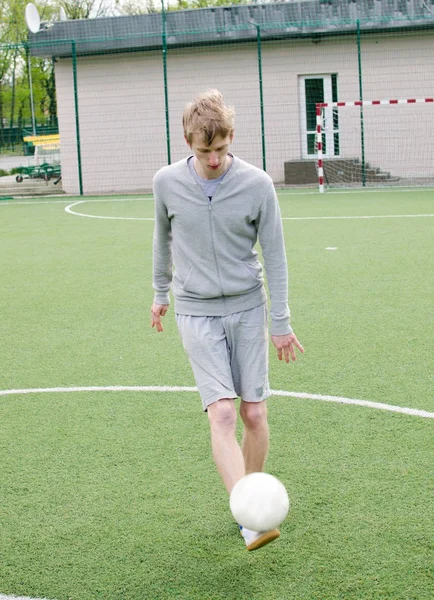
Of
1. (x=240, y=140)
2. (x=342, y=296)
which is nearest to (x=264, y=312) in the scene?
(x=342, y=296)

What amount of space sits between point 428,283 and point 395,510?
5.64 metres

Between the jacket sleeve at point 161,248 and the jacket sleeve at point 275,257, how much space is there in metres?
0.44

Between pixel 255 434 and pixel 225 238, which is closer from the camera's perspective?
pixel 225 238

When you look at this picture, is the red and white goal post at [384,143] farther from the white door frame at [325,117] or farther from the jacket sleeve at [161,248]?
the jacket sleeve at [161,248]

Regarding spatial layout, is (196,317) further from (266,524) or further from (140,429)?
(140,429)

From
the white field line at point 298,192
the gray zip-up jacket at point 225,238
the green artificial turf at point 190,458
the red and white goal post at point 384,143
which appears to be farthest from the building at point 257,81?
the gray zip-up jacket at point 225,238

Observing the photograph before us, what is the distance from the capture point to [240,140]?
81.6 ft

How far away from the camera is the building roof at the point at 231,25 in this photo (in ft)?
77.2

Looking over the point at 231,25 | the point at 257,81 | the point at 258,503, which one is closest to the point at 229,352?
the point at 258,503

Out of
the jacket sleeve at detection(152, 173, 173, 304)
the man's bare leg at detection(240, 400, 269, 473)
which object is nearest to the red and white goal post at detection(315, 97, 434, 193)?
the jacket sleeve at detection(152, 173, 173, 304)

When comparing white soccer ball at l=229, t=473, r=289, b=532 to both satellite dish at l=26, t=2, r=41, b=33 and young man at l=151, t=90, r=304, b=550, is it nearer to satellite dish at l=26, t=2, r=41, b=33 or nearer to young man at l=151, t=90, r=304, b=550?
young man at l=151, t=90, r=304, b=550

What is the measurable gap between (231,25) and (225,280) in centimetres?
2173

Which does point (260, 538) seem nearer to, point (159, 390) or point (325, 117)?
point (159, 390)

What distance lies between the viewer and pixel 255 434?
395 cm
